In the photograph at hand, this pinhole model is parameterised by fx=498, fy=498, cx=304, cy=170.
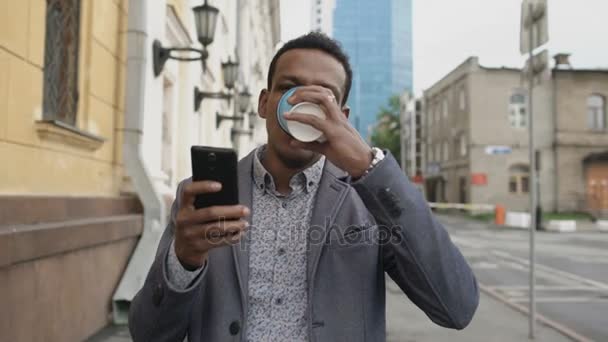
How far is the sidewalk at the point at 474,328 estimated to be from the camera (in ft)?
16.7

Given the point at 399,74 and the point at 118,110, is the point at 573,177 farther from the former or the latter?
the point at 399,74

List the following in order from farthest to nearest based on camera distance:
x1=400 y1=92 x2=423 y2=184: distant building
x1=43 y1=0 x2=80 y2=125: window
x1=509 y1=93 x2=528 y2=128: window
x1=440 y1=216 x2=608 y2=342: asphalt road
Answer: x1=400 y1=92 x2=423 y2=184: distant building, x1=509 y1=93 x2=528 y2=128: window, x1=440 y1=216 x2=608 y2=342: asphalt road, x1=43 y1=0 x2=80 y2=125: window

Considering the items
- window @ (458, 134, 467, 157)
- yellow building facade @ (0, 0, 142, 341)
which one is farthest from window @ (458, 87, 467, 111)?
yellow building facade @ (0, 0, 142, 341)

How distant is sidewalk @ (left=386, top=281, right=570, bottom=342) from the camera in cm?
510

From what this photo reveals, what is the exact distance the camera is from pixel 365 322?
1365 millimetres

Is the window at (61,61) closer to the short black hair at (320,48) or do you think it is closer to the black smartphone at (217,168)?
the short black hair at (320,48)

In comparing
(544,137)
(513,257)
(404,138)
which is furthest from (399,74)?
(513,257)

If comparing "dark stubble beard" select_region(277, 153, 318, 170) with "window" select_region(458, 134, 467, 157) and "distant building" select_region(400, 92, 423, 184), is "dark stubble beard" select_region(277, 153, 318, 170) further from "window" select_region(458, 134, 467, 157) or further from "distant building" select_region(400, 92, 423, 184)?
"distant building" select_region(400, 92, 423, 184)

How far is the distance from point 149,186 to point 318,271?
4.53 m

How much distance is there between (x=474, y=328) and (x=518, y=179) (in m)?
26.2

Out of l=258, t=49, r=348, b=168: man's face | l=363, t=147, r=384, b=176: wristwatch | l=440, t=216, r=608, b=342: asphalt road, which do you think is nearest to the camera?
l=363, t=147, r=384, b=176: wristwatch

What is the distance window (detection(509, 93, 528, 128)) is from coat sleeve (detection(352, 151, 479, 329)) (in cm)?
3101

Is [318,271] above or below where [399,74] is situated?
below

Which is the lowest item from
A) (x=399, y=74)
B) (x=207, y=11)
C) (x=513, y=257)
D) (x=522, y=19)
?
(x=513, y=257)
